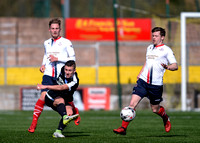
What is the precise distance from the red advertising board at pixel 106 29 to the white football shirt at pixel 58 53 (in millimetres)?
19142

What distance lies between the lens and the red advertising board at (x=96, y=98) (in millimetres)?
17609

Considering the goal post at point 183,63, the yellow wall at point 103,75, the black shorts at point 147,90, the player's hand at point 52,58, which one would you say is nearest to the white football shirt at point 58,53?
the player's hand at point 52,58

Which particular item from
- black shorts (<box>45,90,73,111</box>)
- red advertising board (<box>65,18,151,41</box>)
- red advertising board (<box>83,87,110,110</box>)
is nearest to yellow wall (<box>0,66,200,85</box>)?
red advertising board (<box>83,87,110,110</box>)

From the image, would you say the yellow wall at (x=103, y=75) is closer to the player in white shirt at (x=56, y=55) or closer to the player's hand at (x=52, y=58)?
the player in white shirt at (x=56, y=55)

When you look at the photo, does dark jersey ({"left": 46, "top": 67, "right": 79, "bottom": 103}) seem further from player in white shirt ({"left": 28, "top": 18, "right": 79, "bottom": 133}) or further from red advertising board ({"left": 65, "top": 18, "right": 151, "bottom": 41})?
red advertising board ({"left": 65, "top": 18, "right": 151, "bottom": 41})

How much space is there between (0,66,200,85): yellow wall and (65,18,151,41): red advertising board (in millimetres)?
4854

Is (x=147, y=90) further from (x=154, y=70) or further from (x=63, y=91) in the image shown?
(x=63, y=91)

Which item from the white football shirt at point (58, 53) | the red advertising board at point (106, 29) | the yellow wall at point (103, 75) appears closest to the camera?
the white football shirt at point (58, 53)

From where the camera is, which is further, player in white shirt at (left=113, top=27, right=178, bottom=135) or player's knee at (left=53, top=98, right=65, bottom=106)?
player in white shirt at (left=113, top=27, right=178, bottom=135)

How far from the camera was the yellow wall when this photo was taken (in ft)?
60.0

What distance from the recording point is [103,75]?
20906 mm

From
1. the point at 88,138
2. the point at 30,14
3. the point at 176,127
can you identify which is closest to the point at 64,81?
the point at 88,138

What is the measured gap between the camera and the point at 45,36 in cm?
2789

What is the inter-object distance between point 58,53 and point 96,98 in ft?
28.3
